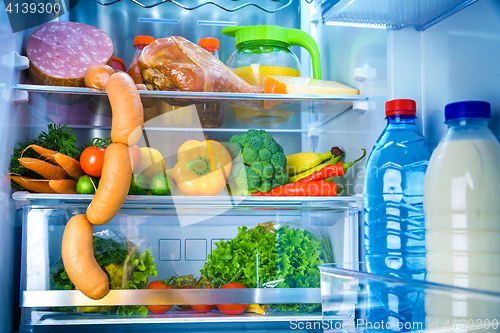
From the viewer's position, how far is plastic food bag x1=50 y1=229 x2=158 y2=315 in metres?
1.04

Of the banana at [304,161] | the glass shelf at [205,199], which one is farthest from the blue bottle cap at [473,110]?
the banana at [304,161]

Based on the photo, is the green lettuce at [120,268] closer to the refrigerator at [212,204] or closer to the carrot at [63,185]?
the refrigerator at [212,204]

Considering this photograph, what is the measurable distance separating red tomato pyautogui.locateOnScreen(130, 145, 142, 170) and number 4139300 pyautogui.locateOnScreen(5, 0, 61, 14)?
524 millimetres

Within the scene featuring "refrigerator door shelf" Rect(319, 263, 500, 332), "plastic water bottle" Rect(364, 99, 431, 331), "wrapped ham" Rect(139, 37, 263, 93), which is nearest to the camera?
"refrigerator door shelf" Rect(319, 263, 500, 332)

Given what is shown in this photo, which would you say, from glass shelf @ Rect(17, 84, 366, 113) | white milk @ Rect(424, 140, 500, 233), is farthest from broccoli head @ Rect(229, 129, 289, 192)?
white milk @ Rect(424, 140, 500, 233)

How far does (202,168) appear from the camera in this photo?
1108 millimetres

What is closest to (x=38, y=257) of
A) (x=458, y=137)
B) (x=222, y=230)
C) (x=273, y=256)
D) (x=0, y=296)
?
(x=0, y=296)

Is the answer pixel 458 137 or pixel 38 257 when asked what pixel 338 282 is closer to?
pixel 458 137

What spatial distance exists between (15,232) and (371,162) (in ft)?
3.26

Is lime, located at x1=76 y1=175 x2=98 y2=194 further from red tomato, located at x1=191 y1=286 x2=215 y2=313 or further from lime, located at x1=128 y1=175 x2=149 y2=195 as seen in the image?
red tomato, located at x1=191 y1=286 x2=215 y2=313

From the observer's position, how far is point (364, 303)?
0.55 metres

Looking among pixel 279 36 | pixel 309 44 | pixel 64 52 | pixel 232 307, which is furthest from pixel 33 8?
pixel 232 307

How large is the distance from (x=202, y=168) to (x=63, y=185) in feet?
1.24

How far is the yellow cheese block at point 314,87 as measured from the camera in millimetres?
1168
